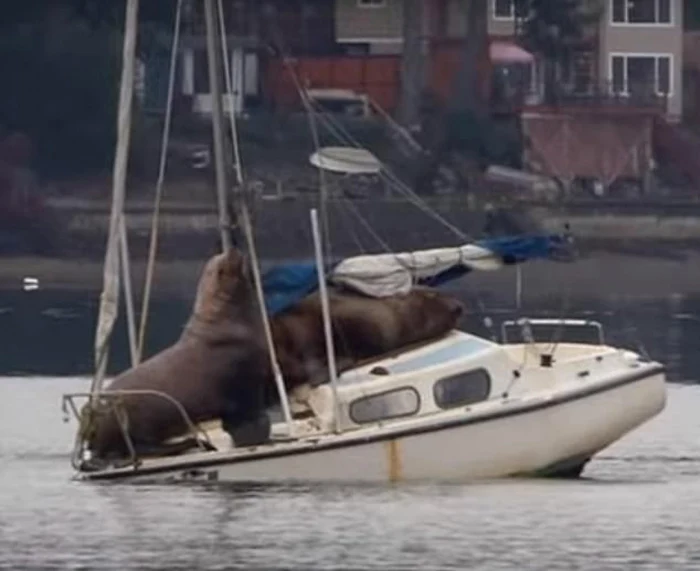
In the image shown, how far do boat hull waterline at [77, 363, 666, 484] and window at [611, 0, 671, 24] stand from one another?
7529 centimetres

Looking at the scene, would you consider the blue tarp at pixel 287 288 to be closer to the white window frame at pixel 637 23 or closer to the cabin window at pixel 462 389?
the cabin window at pixel 462 389

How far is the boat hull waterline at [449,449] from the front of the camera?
41.2 metres

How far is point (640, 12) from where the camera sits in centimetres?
11788

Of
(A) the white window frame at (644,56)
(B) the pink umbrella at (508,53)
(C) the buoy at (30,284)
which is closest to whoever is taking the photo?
(C) the buoy at (30,284)

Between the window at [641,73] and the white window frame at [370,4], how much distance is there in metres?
6.93

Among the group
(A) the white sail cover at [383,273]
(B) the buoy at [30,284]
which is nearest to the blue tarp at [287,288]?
(A) the white sail cover at [383,273]

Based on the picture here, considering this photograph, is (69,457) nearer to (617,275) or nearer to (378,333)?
(378,333)

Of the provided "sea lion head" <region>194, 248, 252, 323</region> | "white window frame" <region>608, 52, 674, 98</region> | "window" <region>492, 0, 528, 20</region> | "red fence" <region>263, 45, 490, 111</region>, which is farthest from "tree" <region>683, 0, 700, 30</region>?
"sea lion head" <region>194, 248, 252, 323</region>

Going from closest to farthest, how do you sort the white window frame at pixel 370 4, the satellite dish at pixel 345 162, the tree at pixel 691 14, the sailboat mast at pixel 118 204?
the sailboat mast at pixel 118 204 → the satellite dish at pixel 345 162 → the white window frame at pixel 370 4 → the tree at pixel 691 14

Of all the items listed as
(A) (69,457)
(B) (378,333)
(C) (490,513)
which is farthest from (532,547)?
(A) (69,457)

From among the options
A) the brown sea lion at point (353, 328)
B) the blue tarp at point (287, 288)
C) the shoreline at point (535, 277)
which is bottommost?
the shoreline at point (535, 277)

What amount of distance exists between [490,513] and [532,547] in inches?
97.0

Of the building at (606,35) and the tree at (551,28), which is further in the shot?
the building at (606,35)

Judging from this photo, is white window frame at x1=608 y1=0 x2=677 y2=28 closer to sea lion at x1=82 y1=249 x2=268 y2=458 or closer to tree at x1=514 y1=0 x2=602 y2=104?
tree at x1=514 y1=0 x2=602 y2=104
